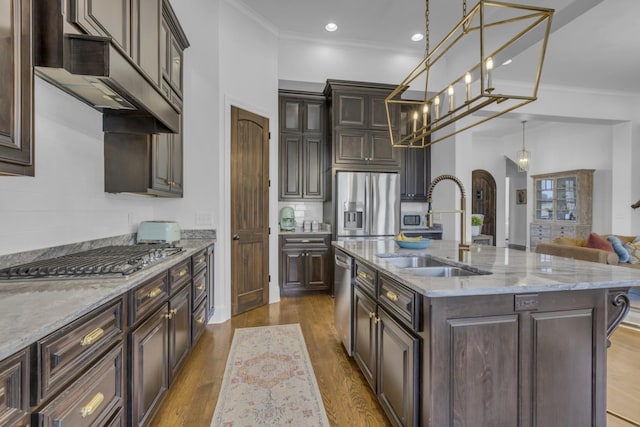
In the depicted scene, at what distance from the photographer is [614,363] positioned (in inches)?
91.4

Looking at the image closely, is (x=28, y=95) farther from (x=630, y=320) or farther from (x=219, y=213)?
(x=630, y=320)

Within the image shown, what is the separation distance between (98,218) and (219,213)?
45.2 inches

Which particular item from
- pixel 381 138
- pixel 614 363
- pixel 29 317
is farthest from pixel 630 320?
pixel 29 317

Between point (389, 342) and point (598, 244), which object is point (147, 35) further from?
point (598, 244)

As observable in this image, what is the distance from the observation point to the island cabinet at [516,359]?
4.10 ft

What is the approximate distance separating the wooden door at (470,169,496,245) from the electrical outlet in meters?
7.58

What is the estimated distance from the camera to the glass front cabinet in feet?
20.9

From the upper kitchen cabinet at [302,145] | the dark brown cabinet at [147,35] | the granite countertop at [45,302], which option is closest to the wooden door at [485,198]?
the upper kitchen cabinet at [302,145]

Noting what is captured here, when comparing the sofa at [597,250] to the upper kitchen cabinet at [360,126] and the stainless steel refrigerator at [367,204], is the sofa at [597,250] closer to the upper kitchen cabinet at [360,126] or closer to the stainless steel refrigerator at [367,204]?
the stainless steel refrigerator at [367,204]

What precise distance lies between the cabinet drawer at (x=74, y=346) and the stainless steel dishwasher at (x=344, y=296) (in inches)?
60.4

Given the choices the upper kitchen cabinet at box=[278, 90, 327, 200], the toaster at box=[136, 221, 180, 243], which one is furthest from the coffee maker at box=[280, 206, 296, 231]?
the toaster at box=[136, 221, 180, 243]

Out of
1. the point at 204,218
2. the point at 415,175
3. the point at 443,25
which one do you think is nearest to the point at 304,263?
the point at 204,218

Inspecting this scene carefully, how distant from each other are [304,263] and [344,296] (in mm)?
1740

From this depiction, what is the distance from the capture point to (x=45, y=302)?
1019 millimetres
